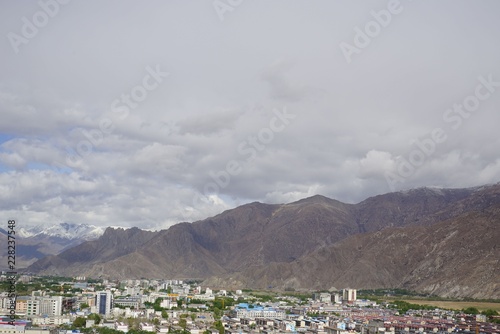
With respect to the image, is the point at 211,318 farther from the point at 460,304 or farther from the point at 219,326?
the point at 460,304

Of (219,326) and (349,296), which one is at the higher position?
(349,296)

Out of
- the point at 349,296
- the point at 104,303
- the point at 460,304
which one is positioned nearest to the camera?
the point at 104,303

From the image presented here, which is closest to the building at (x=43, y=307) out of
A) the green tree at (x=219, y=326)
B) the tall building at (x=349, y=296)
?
the green tree at (x=219, y=326)

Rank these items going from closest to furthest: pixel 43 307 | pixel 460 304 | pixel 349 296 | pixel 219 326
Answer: pixel 219 326 < pixel 43 307 < pixel 460 304 < pixel 349 296

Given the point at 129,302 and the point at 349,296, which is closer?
the point at 129,302

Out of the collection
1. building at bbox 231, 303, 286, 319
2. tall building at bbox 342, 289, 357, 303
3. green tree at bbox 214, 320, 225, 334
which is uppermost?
tall building at bbox 342, 289, 357, 303

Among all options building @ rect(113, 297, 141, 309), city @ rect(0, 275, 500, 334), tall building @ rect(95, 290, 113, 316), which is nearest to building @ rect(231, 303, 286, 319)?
city @ rect(0, 275, 500, 334)

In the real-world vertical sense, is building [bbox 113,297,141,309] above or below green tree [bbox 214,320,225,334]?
above

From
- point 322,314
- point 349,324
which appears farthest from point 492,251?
point 349,324

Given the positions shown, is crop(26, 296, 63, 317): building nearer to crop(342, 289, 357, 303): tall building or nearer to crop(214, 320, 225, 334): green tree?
crop(214, 320, 225, 334): green tree

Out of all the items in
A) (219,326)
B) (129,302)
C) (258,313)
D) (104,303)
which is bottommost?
(219,326)

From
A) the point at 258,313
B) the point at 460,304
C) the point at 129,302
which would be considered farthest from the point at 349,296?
the point at 129,302

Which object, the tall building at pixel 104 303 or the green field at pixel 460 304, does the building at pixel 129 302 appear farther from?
the green field at pixel 460 304
